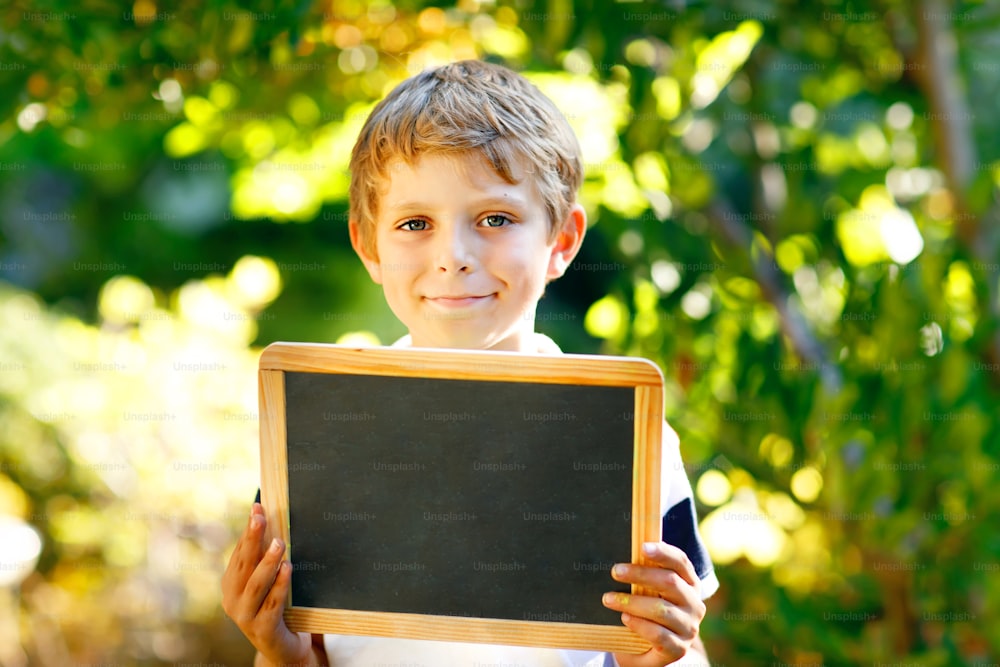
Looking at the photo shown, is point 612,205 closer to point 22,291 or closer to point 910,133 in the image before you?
point 910,133

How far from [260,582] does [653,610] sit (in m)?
0.48

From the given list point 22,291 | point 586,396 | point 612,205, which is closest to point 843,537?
point 612,205

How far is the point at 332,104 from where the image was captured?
8.05ft

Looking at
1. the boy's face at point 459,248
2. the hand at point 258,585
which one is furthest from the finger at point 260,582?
the boy's face at point 459,248

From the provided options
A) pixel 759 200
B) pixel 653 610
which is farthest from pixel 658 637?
pixel 759 200

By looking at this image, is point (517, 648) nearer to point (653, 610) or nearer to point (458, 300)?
point (653, 610)

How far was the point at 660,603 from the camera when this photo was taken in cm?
114

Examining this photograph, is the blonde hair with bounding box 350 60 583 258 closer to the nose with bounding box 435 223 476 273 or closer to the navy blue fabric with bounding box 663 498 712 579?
the nose with bounding box 435 223 476 273

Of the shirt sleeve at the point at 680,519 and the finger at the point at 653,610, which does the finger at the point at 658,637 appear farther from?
the shirt sleeve at the point at 680,519

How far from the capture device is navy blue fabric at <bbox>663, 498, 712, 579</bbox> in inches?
52.0

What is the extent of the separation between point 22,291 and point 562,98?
3546mm

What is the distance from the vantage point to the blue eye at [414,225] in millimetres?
1291

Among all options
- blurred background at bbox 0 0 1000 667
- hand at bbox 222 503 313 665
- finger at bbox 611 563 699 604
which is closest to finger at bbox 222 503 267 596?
hand at bbox 222 503 313 665

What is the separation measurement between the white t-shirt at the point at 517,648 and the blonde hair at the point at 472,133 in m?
0.40
